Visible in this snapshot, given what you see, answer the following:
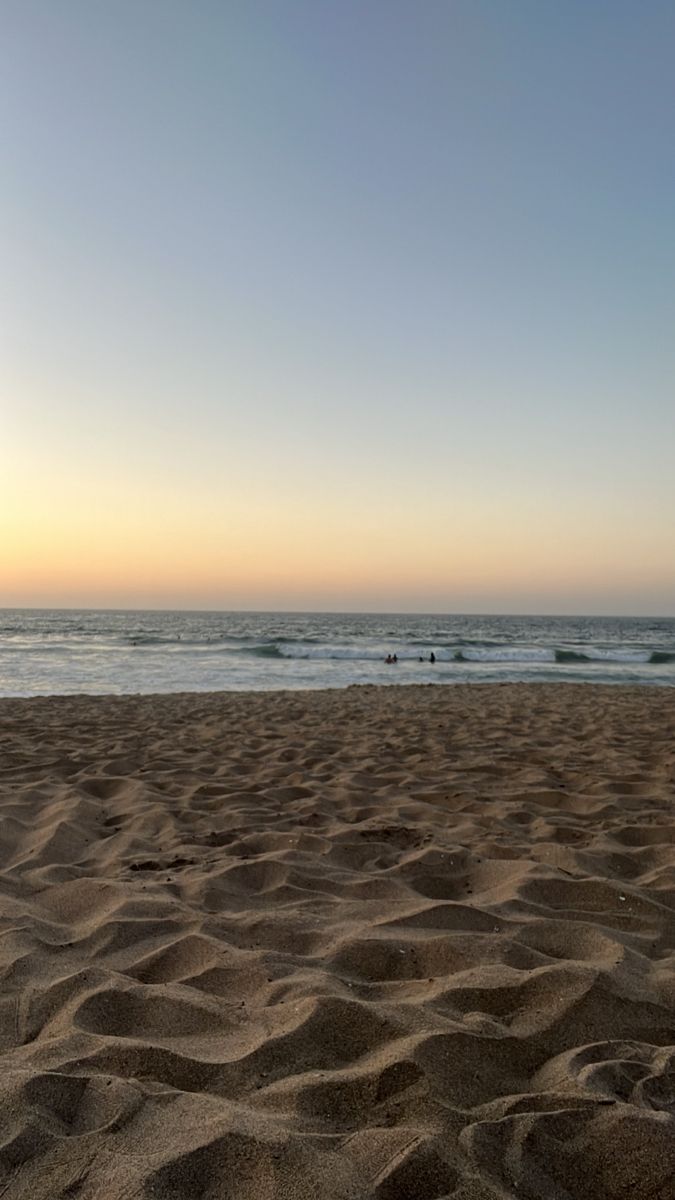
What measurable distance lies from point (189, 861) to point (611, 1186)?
264 centimetres

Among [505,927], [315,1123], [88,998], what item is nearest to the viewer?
[315,1123]

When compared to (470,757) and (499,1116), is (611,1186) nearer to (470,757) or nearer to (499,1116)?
(499,1116)

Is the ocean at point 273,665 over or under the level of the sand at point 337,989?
under

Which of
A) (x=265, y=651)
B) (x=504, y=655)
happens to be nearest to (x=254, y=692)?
(x=265, y=651)

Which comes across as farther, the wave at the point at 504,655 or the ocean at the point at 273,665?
the wave at the point at 504,655

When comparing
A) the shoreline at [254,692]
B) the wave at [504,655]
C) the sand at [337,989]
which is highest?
the sand at [337,989]

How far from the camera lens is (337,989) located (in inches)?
92.0

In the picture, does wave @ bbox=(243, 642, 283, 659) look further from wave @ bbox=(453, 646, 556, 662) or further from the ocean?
wave @ bbox=(453, 646, 556, 662)

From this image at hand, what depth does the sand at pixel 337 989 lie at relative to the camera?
155cm

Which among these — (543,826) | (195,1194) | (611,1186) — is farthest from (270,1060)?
(543,826)

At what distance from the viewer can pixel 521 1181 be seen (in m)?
1.49

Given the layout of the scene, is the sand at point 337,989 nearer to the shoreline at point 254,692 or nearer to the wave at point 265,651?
the shoreline at point 254,692

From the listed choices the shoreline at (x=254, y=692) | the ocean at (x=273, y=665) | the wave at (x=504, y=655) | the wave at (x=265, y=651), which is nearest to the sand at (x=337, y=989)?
the shoreline at (x=254, y=692)

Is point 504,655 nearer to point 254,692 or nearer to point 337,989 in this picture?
point 254,692
